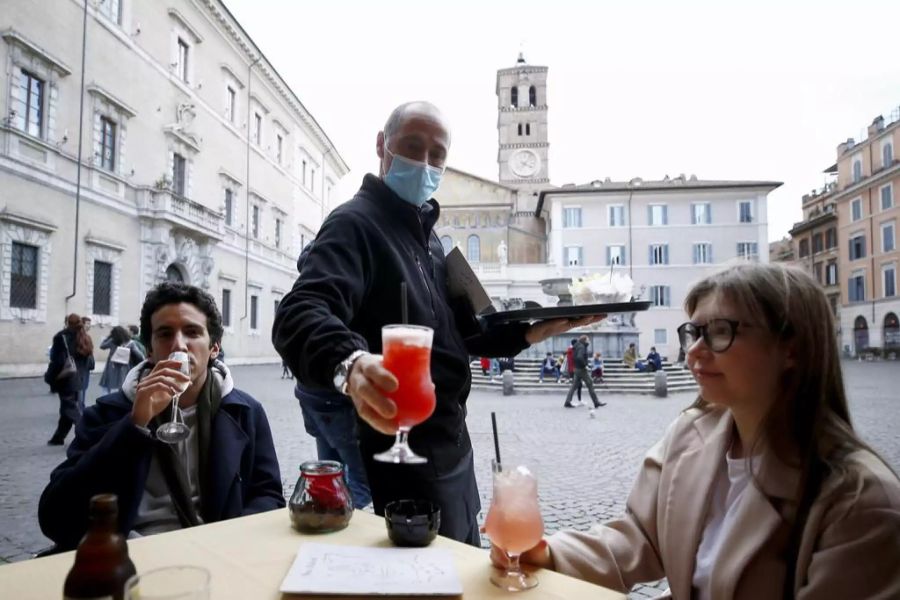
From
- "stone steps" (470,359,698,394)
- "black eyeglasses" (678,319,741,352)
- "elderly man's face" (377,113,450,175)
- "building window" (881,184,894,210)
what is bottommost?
"stone steps" (470,359,698,394)

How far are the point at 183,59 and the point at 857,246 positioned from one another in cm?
3986

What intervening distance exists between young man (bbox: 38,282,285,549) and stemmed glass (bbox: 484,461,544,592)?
118cm

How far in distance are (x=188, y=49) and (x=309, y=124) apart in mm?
11258

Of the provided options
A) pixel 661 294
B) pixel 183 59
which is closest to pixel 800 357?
pixel 183 59

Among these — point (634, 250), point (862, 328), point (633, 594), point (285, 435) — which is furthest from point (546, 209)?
point (633, 594)

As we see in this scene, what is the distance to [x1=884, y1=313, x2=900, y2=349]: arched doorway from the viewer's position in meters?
35.0

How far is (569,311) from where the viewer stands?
80.6 inches

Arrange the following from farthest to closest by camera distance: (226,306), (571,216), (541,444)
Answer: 1. (571,216)
2. (226,306)
3. (541,444)

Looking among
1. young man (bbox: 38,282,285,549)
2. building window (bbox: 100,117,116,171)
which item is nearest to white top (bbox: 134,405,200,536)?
young man (bbox: 38,282,285,549)

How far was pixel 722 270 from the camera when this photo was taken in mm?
1671

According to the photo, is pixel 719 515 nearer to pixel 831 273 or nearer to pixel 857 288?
pixel 857 288

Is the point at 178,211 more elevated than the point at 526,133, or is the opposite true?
the point at 526,133

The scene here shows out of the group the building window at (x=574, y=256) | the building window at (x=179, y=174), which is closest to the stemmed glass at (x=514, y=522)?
the building window at (x=179, y=174)

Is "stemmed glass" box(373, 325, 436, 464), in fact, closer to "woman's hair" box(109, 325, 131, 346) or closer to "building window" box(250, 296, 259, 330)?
"woman's hair" box(109, 325, 131, 346)
